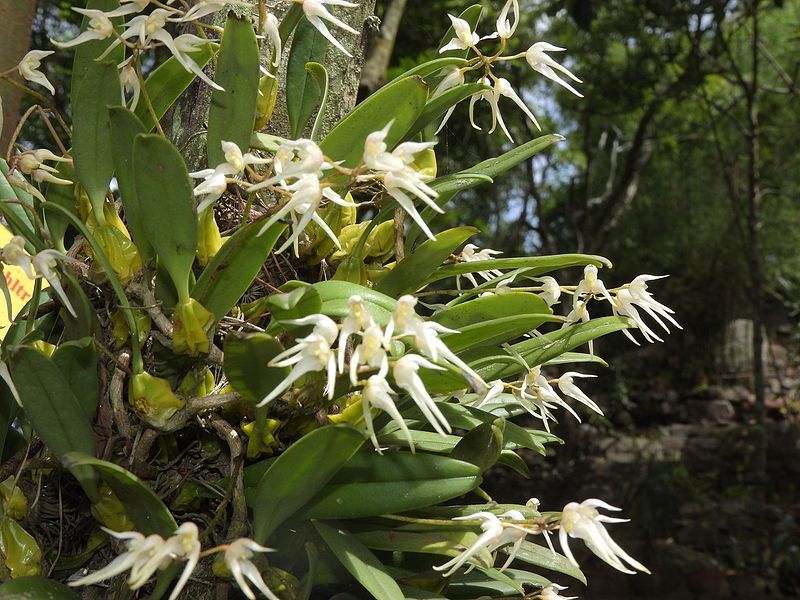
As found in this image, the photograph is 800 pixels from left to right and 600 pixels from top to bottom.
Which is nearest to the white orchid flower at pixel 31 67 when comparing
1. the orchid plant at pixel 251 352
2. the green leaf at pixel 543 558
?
the orchid plant at pixel 251 352

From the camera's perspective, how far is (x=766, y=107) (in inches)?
271

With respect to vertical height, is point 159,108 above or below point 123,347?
above

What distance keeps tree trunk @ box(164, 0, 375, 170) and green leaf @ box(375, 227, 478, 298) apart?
256mm

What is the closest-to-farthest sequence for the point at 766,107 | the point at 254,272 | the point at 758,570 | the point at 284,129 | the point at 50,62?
the point at 254,272, the point at 284,129, the point at 50,62, the point at 758,570, the point at 766,107

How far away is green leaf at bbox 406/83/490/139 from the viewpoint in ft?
1.98

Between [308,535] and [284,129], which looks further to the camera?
[284,129]

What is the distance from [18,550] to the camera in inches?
22.5

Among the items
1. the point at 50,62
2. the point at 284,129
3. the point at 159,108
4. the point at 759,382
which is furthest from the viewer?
the point at 759,382

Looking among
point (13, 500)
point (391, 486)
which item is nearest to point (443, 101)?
point (391, 486)

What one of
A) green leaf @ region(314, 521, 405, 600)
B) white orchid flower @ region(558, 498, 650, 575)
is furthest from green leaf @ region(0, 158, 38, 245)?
white orchid flower @ region(558, 498, 650, 575)

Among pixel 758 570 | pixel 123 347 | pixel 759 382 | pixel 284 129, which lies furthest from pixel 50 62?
pixel 759 382

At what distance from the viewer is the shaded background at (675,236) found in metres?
3.87

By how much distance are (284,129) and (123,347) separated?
316 millimetres

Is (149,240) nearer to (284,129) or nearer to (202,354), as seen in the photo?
(202,354)
